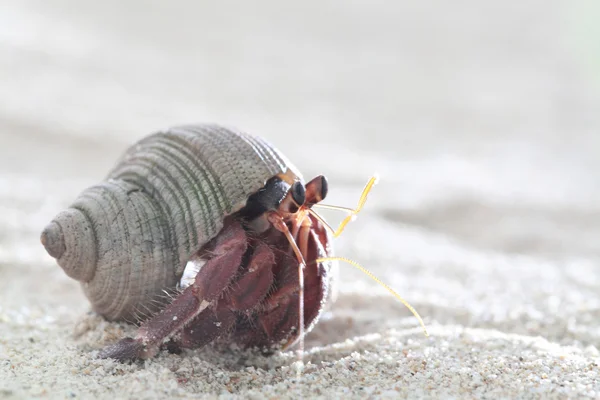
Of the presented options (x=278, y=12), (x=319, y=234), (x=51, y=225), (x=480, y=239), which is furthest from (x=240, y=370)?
(x=278, y=12)

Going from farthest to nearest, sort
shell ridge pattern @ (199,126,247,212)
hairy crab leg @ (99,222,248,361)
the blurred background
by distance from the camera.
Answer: the blurred background
shell ridge pattern @ (199,126,247,212)
hairy crab leg @ (99,222,248,361)

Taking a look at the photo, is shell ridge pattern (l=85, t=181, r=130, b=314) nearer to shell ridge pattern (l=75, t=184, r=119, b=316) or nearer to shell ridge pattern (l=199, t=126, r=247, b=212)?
shell ridge pattern (l=75, t=184, r=119, b=316)

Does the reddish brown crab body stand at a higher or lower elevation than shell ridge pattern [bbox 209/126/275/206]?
lower

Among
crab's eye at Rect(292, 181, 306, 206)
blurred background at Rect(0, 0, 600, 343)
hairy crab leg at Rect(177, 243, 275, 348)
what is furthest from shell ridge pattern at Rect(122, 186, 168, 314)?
blurred background at Rect(0, 0, 600, 343)

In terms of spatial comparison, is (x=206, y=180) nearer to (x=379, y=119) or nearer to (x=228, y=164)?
(x=228, y=164)

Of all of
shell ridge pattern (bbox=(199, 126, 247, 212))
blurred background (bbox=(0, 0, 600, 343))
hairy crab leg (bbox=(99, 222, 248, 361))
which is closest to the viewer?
hairy crab leg (bbox=(99, 222, 248, 361))

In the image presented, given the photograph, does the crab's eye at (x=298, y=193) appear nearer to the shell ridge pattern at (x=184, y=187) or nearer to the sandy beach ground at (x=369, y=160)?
the shell ridge pattern at (x=184, y=187)

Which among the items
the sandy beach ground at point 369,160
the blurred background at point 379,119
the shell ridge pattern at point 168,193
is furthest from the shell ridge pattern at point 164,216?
the blurred background at point 379,119
